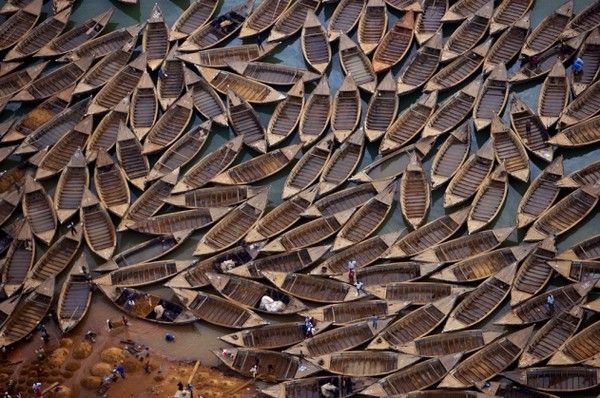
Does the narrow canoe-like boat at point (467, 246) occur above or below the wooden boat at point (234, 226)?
above

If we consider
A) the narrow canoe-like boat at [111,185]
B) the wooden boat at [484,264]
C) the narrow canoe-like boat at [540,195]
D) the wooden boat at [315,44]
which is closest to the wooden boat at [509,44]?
the narrow canoe-like boat at [540,195]

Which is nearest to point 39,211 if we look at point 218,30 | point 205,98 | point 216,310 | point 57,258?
point 57,258

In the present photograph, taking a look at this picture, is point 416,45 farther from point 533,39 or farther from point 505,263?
point 505,263

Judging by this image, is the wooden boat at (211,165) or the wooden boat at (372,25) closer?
the wooden boat at (211,165)

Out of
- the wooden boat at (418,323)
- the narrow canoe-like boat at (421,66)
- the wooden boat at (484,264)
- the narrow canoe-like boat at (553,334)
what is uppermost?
the narrow canoe-like boat at (421,66)

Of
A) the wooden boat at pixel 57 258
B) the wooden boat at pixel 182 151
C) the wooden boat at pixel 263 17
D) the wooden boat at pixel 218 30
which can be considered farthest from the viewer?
the wooden boat at pixel 263 17

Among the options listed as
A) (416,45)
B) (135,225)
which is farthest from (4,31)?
(416,45)

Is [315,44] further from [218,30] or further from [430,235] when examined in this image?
[430,235]

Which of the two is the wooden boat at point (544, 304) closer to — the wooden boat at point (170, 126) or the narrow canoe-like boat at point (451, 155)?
the narrow canoe-like boat at point (451, 155)

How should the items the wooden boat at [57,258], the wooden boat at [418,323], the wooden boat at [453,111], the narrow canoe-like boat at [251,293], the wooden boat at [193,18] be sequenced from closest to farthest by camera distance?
the wooden boat at [418,323] < the narrow canoe-like boat at [251,293] < the wooden boat at [57,258] < the wooden boat at [453,111] < the wooden boat at [193,18]
